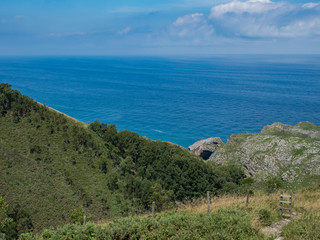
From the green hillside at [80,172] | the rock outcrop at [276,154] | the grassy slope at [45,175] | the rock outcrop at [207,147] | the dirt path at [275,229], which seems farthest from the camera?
the rock outcrop at [207,147]

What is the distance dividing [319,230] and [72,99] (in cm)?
16917

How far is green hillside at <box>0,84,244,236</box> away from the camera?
37.6 metres

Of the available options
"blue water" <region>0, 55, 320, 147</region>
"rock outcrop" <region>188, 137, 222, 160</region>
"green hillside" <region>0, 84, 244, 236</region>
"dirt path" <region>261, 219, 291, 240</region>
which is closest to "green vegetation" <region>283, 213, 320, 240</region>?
"dirt path" <region>261, 219, 291, 240</region>

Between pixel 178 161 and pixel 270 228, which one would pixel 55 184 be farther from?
pixel 270 228

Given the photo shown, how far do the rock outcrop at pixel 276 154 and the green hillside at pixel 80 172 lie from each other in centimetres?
825

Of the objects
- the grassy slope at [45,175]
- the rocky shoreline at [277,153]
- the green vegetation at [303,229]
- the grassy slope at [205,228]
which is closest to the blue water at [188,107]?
the rocky shoreline at [277,153]

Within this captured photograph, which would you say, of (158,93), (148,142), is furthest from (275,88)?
(148,142)

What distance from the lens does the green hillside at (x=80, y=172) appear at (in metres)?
37.6

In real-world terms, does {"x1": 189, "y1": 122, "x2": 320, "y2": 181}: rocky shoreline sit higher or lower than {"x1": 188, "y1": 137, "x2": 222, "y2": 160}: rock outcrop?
higher

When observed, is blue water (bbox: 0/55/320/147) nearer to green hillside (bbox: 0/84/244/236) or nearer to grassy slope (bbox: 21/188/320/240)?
green hillside (bbox: 0/84/244/236)

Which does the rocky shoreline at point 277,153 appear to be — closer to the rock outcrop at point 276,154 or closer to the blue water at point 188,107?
the rock outcrop at point 276,154

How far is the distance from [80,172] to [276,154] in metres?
48.0

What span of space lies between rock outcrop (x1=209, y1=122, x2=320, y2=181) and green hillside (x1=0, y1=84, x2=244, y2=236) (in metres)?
8.25

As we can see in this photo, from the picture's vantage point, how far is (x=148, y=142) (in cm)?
6272
